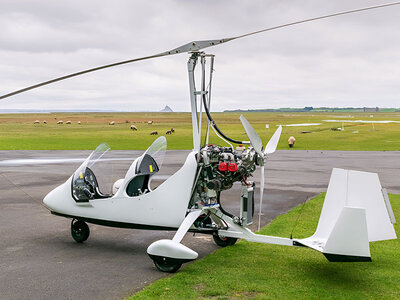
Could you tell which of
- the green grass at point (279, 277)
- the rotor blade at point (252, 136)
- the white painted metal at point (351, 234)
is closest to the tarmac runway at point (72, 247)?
the green grass at point (279, 277)

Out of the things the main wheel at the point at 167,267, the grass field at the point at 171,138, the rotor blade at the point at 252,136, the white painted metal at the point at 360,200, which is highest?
the rotor blade at the point at 252,136

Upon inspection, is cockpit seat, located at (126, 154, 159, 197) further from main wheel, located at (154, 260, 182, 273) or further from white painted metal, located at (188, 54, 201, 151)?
main wheel, located at (154, 260, 182, 273)

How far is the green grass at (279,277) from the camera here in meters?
Result: 6.25

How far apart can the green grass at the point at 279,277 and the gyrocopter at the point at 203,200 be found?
449 mm

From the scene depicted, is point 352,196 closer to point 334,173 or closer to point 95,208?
point 334,173

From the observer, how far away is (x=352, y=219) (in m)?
6.15

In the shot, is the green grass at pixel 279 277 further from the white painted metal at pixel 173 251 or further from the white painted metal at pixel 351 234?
the white painted metal at pixel 351 234

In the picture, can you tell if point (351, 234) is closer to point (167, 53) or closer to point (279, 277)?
point (279, 277)

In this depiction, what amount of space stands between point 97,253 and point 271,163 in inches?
701

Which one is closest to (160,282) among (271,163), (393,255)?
(393,255)

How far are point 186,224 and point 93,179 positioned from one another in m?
2.56

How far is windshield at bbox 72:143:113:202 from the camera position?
28.8 ft

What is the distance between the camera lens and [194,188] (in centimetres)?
801

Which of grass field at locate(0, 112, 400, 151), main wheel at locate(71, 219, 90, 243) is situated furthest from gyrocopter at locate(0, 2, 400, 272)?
grass field at locate(0, 112, 400, 151)
